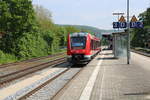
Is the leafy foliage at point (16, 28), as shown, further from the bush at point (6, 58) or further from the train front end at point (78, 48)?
the train front end at point (78, 48)

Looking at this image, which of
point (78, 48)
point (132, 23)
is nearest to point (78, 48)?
point (78, 48)

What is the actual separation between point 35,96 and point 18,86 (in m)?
3.10

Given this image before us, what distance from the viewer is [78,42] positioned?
27766 mm

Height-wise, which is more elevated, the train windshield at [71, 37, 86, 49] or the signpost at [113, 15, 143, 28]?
the signpost at [113, 15, 143, 28]

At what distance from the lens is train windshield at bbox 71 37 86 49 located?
90.5 ft

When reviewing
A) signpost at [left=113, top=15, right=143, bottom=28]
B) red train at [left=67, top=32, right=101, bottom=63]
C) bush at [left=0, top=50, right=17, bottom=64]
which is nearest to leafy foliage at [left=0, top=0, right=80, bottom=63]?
bush at [left=0, top=50, right=17, bottom=64]

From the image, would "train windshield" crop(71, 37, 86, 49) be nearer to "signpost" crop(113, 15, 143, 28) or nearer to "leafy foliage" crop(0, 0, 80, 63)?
"signpost" crop(113, 15, 143, 28)

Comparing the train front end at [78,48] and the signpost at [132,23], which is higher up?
the signpost at [132,23]

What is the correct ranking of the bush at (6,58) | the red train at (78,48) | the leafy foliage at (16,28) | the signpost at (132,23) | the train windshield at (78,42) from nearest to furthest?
the signpost at (132,23) < the red train at (78,48) < the train windshield at (78,42) < the bush at (6,58) < the leafy foliage at (16,28)

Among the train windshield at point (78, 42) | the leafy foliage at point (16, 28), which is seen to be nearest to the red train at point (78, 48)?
the train windshield at point (78, 42)

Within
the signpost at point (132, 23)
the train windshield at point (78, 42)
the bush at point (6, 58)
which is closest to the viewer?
the signpost at point (132, 23)

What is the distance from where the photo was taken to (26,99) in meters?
11.5

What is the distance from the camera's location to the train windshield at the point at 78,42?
2758 cm

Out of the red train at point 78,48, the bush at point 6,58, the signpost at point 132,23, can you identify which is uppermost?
the signpost at point 132,23
